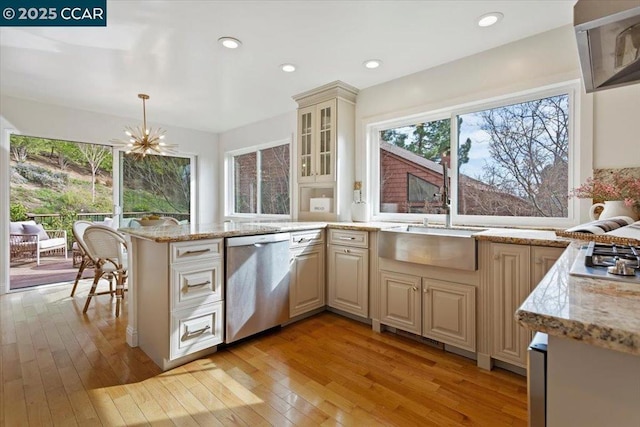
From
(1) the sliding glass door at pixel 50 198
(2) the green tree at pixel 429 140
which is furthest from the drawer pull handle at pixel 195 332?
(1) the sliding glass door at pixel 50 198

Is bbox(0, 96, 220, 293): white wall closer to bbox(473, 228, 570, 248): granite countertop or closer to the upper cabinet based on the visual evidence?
the upper cabinet

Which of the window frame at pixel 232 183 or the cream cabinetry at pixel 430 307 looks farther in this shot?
the window frame at pixel 232 183

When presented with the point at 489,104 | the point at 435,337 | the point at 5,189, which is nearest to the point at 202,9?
the point at 489,104

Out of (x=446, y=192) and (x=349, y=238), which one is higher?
(x=446, y=192)

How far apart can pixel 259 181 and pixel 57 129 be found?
2668 mm

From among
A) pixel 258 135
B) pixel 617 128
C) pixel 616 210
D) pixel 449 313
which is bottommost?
pixel 449 313

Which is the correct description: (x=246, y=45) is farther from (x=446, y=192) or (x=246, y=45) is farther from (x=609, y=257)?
(x=609, y=257)

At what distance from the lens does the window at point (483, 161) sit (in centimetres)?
235

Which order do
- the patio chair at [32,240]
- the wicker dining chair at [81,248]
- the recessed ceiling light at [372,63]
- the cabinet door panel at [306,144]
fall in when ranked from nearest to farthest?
the recessed ceiling light at [372,63]
the wicker dining chair at [81,248]
the cabinet door panel at [306,144]
the patio chair at [32,240]

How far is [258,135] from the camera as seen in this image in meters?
4.87

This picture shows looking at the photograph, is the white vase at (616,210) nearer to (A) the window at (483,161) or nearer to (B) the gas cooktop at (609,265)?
(A) the window at (483,161)

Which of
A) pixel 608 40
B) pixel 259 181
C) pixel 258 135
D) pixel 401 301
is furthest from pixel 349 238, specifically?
pixel 258 135

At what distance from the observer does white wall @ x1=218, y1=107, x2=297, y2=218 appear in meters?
4.40

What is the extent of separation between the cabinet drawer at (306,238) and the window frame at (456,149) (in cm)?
76
